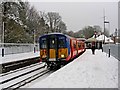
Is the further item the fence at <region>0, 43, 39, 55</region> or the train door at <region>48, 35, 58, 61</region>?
the fence at <region>0, 43, 39, 55</region>

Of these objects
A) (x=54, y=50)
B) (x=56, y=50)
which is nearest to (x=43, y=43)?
(x=54, y=50)

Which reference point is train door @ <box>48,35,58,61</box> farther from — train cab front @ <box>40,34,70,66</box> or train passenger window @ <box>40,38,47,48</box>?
train passenger window @ <box>40,38,47,48</box>

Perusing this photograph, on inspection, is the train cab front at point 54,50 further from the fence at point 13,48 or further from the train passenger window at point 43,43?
the fence at point 13,48

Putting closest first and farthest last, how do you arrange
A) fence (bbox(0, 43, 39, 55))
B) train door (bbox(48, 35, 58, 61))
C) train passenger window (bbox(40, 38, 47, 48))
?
train door (bbox(48, 35, 58, 61))
train passenger window (bbox(40, 38, 47, 48))
fence (bbox(0, 43, 39, 55))

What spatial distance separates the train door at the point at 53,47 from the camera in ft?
61.1

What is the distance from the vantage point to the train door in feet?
61.1

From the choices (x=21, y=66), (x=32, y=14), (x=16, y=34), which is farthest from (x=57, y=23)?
(x=21, y=66)

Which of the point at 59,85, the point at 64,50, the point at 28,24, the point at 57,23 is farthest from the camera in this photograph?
the point at 57,23

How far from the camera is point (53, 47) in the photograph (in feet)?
61.6

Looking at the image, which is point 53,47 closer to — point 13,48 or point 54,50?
point 54,50

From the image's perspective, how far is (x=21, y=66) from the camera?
20.6 metres

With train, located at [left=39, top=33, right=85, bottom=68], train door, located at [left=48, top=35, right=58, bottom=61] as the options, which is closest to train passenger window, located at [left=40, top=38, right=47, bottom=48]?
train, located at [left=39, top=33, right=85, bottom=68]

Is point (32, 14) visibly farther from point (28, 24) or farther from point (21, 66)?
point (21, 66)

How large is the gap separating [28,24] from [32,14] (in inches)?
167
